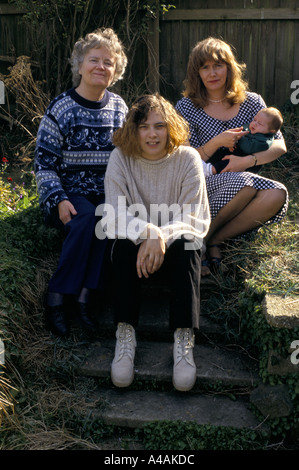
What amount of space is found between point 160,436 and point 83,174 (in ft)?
5.22

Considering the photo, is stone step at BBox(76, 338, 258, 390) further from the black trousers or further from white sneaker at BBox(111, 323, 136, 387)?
the black trousers

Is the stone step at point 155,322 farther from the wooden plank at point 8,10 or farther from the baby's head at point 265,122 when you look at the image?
the wooden plank at point 8,10

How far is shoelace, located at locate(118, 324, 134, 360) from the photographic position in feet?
8.77

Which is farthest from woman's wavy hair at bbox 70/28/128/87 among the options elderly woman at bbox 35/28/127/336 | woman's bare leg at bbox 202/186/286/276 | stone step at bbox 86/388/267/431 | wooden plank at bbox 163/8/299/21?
wooden plank at bbox 163/8/299/21

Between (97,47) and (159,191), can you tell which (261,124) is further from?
(97,47)

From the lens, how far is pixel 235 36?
564 centimetres

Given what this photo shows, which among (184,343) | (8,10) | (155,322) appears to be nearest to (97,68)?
(155,322)

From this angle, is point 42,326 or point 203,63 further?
point 203,63

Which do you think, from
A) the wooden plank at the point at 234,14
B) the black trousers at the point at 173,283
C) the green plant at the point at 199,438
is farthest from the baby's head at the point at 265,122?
the wooden plank at the point at 234,14

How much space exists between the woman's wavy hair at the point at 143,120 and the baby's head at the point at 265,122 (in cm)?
69

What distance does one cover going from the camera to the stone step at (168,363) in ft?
8.72

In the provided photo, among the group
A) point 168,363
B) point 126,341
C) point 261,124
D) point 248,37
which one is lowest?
point 168,363

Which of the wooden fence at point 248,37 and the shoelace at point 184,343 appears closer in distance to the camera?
the shoelace at point 184,343

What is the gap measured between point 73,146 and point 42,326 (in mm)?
1074
